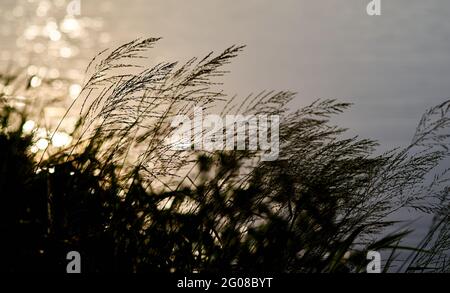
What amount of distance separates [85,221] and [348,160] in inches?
44.7

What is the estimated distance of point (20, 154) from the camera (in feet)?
9.80

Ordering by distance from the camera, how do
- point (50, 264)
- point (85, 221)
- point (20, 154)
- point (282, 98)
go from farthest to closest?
point (282, 98), point (20, 154), point (85, 221), point (50, 264)

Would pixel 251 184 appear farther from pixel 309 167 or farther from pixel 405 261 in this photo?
pixel 405 261

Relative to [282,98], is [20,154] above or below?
below

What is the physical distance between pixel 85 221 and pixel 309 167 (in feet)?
3.12

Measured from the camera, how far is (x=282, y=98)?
3.18 meters
